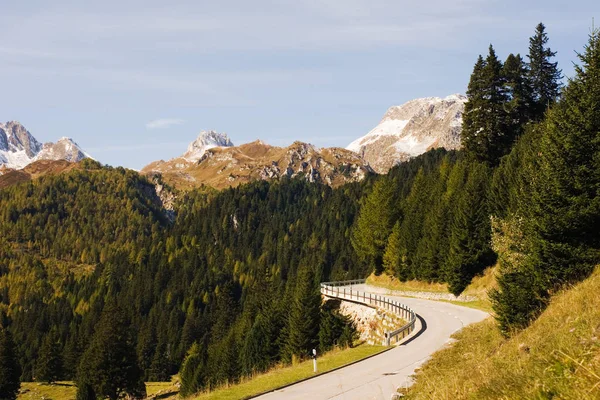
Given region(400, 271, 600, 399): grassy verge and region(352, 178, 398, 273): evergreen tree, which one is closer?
region(400, 271, 600, 399): grassy verge

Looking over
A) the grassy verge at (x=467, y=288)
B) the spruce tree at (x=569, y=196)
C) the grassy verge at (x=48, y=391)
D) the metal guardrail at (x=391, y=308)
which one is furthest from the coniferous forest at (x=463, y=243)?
the grassy verge at (x=48, y=391)

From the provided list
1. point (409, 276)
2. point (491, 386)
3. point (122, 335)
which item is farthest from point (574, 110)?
point (122, 335)

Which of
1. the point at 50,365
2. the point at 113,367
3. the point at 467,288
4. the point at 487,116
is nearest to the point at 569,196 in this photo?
the point at 467,288

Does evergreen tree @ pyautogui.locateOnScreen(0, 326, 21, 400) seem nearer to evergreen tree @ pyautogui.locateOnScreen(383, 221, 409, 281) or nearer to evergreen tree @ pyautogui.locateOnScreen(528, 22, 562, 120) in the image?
evergreen tree @ pyautogui.locateOnScreen(383, 221, 409, 281)

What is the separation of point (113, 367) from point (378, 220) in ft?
152

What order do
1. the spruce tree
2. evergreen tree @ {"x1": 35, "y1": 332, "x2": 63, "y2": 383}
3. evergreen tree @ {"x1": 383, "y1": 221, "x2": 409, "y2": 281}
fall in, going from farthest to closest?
evergreen tree @ {"x1": 35, "y1": 332, "x2": 63, "y2": 383} < evergreen tree @ {"x1": 383, "y1": 221, "x2": 409, "y2": 281} < the spruce tree

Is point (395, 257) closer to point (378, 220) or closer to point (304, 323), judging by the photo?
point (378, 220)

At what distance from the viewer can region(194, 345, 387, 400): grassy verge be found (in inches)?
873

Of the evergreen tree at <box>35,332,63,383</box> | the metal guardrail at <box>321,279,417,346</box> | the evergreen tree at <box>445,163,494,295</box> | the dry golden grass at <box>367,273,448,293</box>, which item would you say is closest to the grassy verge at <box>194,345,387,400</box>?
the metal guardrail at <box>321,279,417,346</box>

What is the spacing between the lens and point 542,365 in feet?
25.5

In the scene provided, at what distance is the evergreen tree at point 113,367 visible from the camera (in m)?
72.6

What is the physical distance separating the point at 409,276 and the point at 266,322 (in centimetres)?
2092

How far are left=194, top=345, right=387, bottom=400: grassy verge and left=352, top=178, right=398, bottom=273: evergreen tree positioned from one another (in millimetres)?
46828

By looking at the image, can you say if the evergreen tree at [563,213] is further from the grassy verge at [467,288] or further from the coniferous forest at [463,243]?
the grassy verge at [467,288]
